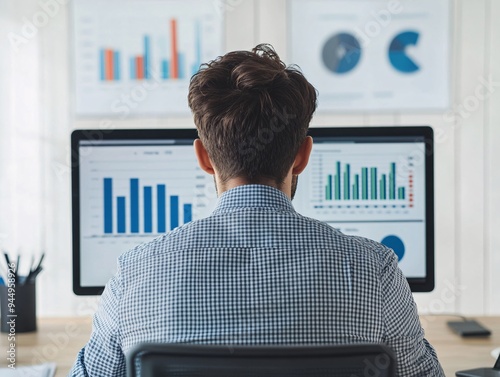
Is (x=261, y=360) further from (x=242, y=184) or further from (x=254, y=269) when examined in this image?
(x=242, y=184)

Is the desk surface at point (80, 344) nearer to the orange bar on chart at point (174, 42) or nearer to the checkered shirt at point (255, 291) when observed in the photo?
the checkered shirt at point (255, 291)

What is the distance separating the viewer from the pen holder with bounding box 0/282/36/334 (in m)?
1.77

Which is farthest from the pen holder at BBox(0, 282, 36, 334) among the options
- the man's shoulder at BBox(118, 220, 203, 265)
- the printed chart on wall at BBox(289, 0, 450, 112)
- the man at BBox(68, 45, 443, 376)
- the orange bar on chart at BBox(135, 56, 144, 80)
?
the printed chart on wall at BBox(289, 0, 450, 112)

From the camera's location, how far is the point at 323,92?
3.09m

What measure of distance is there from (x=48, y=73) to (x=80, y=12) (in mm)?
302

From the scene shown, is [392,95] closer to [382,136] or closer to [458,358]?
[382,136]

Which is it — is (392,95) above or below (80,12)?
below

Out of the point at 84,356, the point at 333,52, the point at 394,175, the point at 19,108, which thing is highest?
the point at 333,52

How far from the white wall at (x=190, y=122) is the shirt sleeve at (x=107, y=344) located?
201cm

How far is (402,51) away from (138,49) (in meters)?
1.16

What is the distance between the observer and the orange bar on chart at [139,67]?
3062 mm

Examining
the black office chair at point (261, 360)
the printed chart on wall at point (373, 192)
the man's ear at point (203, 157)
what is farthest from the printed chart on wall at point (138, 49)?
the black office chair at point (261, 360)

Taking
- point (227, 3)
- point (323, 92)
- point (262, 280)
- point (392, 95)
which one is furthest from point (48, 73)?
point (262, 280)

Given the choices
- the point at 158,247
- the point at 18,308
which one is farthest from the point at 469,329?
the point at 18,308
